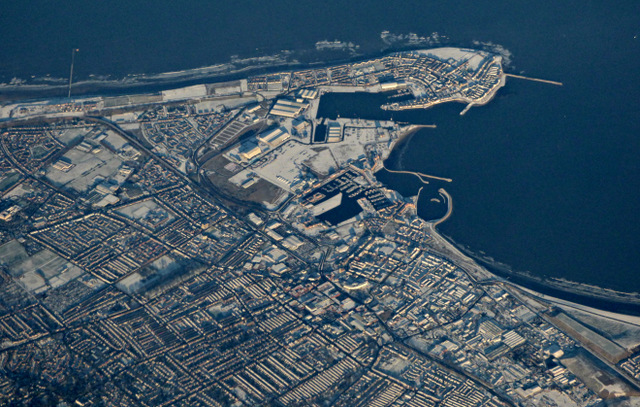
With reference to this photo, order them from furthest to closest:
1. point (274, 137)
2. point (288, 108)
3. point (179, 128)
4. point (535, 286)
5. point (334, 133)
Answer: point (288, 108)
point (179, 128)
point (334, 133)
point (274, 137)
point (535, 286)

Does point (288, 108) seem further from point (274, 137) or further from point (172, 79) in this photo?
point (172, 79)

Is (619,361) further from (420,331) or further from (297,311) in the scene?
(297,311)

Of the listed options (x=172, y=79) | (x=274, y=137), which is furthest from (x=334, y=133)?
(x=172, y=79)

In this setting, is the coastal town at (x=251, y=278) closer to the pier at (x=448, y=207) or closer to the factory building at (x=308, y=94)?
the factory building at (x=308, y=94)

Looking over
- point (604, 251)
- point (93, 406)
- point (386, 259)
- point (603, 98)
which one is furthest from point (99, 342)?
point (603, 98)

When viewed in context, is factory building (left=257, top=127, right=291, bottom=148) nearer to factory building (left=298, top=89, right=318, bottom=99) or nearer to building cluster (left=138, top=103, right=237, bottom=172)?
building cluster (left=138, top=103, right=237, bottom=172)
